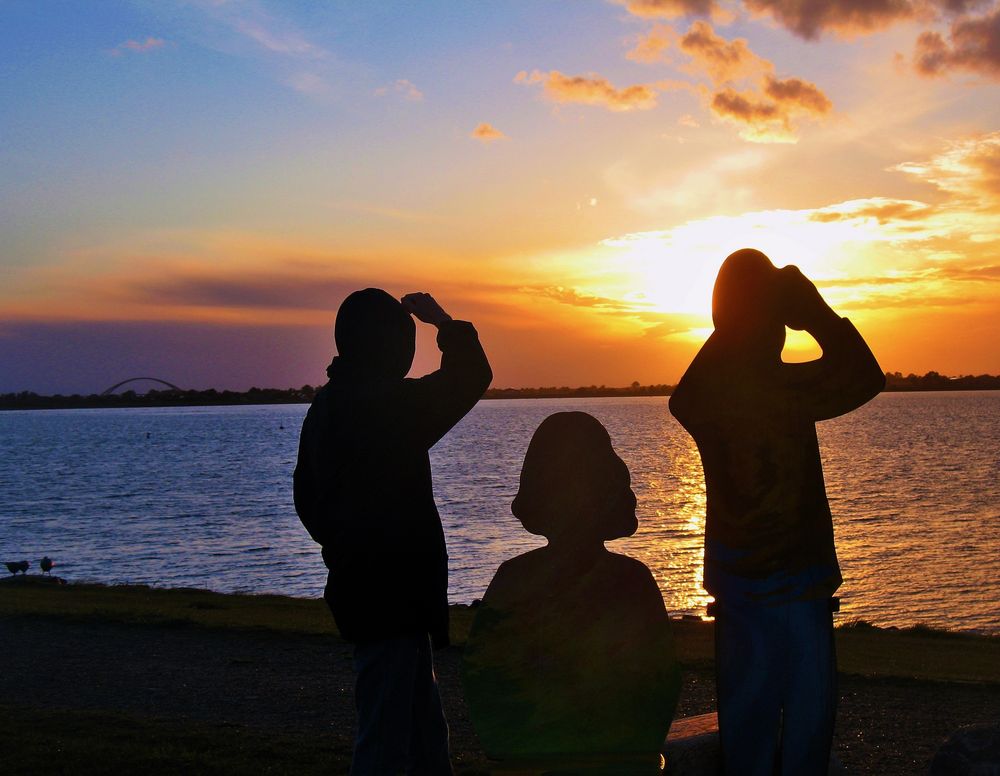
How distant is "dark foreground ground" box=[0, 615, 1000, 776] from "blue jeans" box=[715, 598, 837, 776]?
4.03 m

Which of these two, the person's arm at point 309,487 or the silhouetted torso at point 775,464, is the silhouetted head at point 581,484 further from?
the person's arm at point 309,487

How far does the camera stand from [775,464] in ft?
12.6

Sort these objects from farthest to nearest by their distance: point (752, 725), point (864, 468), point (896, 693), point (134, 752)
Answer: point (864, 468)
point (896, 693)
point (134, 752)
point (752, 725)

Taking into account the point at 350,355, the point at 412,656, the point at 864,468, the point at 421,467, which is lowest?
the point at 864,468

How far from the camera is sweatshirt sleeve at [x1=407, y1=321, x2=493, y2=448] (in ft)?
12.6

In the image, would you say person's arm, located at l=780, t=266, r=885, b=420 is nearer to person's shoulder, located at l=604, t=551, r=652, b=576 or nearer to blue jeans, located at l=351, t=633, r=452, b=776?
person's shoulder, located at l=604, t=551, r=652, b=576

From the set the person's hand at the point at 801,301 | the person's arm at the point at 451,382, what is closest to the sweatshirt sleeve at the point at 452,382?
the person's arm at the point at 451,382

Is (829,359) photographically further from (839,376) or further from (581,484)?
(581,484)

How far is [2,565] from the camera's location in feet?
106

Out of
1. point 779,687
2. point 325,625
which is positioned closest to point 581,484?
point 779,687

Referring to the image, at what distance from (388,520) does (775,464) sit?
1.57m

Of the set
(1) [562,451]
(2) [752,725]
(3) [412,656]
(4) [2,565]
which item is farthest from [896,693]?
(4) [2,565]

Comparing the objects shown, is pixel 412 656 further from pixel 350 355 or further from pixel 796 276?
pixel 796 276

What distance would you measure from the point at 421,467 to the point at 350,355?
1.87 feet
